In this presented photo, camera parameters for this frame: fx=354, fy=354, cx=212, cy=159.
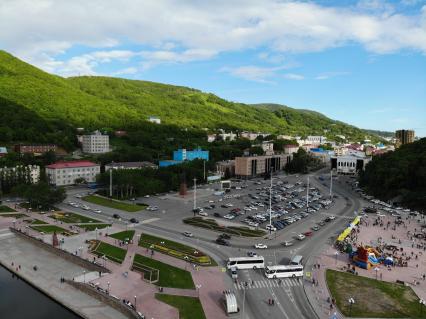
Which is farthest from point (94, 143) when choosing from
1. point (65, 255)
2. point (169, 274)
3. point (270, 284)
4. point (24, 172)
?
point (270, 284)

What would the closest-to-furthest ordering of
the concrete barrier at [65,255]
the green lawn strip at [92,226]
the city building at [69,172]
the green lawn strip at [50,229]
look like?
1. the concrete barrier at [65,255]
2. the green lawn strip at [50,229]
3. the green lawn strip at [92,226]
4. the city building at [69,172]

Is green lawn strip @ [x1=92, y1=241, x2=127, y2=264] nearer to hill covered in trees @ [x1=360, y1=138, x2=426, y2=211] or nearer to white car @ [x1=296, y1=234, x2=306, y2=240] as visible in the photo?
white car @ [x1=296, y1=234, x2=306, y2=240]

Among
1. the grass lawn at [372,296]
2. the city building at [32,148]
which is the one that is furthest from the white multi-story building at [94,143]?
the grass lawn at [372,296]

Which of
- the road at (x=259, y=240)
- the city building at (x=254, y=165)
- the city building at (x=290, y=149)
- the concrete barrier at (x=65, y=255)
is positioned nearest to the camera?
the road at (x=259, y=240)

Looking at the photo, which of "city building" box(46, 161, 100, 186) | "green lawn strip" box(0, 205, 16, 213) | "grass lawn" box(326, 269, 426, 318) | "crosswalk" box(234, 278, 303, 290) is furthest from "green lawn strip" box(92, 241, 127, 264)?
"city building" box(46, 161, 100, 186)

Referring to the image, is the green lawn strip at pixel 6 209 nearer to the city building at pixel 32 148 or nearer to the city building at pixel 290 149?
the city building at pixel 32 148

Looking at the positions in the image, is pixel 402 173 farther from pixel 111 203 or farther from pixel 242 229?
pixel 111 203
